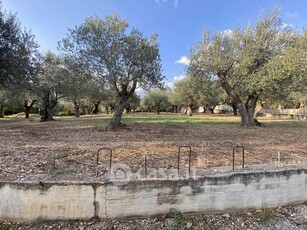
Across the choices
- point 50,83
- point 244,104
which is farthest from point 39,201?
point 50,83

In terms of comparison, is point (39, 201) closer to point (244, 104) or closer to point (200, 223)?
point (200, 223)

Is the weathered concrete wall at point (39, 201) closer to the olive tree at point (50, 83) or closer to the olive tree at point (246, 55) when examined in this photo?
the olive tree at point (246, 55)

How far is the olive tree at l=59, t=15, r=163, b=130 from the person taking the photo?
448 inches

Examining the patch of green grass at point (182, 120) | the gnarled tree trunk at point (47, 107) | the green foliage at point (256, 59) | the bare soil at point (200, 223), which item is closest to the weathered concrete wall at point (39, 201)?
the bare soil at point (200, 223)

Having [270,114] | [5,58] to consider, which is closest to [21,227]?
[5,58]

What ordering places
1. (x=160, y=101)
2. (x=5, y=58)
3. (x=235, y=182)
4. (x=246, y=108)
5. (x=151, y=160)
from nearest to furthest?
(x=235, y=182), (x=151, y=160), (x=5, y=58), (x=246, y=108), (x=160, y=101)

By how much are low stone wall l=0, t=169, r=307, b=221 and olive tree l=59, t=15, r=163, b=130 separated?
863 centimetres

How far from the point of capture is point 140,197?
11.9 ft

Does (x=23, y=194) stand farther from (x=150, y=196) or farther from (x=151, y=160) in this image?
(x=151, y=160)

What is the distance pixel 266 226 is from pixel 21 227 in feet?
13.6

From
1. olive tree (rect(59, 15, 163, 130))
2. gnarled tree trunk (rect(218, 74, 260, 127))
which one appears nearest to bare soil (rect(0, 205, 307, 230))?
olive tree (rect(59, 15, 163, 130))

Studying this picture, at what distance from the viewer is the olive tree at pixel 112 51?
37.3 ft

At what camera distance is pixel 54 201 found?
347 centimetres

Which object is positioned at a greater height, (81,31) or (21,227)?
(81,31)
